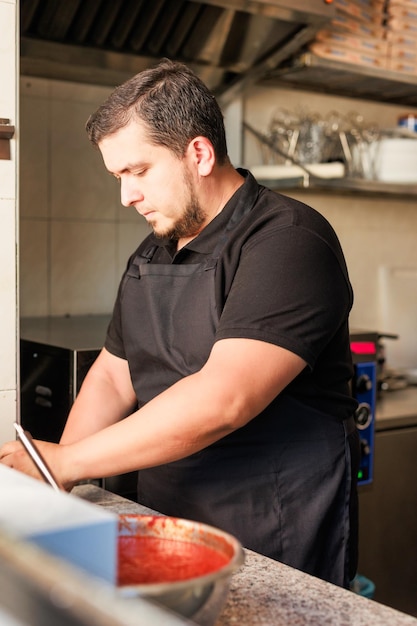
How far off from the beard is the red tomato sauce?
0.69 m

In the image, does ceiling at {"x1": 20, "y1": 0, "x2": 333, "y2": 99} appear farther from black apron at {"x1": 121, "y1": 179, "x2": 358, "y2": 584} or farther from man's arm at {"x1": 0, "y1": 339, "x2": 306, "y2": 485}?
man's arm at {"x1": 0, "y1": 339, "x2": 306, "y2": 485}

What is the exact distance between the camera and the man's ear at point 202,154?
138cm

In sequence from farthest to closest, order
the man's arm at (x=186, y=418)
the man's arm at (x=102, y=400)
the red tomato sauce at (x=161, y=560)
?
the man's arm at (x=102, y=400) → the man's arm at (x=186, y=418) → the red tomato sauce at (x=161, y=560)

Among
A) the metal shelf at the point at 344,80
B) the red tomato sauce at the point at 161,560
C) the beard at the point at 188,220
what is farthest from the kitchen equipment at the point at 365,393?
the red tomato sauce at the point at 161,560

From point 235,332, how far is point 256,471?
292mm

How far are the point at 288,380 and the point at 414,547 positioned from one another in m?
1.56

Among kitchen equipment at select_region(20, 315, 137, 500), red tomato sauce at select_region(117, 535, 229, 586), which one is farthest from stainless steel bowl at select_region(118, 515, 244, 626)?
kitchen equipment at select_region(20, 315, 137, 500)

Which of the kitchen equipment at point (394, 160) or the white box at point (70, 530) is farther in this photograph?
the kitchen equipment at point (394, 160)

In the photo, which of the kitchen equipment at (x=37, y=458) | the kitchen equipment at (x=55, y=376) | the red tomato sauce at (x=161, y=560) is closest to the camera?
the red tomato sauce at (x=161, y=560)

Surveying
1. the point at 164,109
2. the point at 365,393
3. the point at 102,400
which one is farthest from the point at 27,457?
the point at 365,393

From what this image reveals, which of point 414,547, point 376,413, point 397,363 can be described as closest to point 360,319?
point 397,363

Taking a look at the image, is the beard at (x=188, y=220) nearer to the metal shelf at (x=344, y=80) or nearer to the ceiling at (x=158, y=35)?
the ceiling at (x=158, y=35)

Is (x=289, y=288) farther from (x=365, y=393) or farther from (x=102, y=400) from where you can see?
(x=365, y=393)

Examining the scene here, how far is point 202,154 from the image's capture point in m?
1.39
